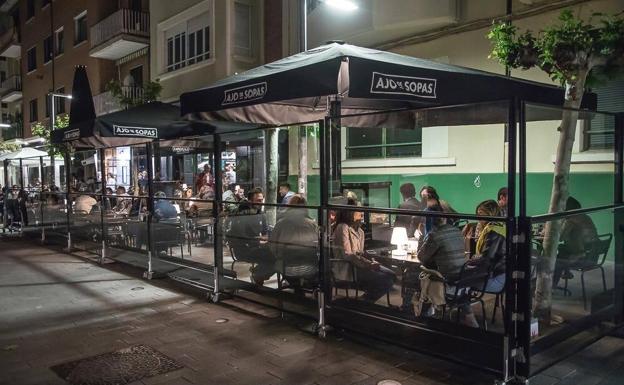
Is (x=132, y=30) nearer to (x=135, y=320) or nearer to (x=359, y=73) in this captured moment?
(x=135, y=320)

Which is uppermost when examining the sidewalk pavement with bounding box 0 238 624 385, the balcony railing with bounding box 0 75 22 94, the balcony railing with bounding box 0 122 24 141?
the balcony railing with bounding box 0 75 22 94

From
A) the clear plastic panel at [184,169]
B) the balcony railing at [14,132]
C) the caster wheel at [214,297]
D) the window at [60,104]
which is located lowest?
the caster wheel at [214,297]

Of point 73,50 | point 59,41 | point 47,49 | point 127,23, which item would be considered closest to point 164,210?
point 127,23

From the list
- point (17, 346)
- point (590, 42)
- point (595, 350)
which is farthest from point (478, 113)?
point (17, 346)

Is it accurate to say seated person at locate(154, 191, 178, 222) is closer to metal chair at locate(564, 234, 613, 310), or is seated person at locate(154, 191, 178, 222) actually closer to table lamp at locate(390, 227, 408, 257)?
table lamp at locate(390, 227, 408, 257)

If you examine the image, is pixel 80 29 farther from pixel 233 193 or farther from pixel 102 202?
pixel 233 193

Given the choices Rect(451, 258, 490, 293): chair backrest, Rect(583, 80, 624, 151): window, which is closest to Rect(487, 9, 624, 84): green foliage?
Rect(451, 258, 490, 293): chair backrest

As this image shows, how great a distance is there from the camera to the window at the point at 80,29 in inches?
997

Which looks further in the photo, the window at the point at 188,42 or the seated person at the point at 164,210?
the window at the point at 188,42

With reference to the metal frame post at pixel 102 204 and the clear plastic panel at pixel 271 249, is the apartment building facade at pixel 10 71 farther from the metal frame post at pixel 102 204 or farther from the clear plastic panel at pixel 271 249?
the clear plastic panel at pixel 271 249

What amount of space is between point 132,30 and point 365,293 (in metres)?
18.6

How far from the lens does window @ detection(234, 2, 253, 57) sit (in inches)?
621

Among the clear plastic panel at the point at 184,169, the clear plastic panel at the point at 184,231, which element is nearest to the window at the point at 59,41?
the clear plastic panel at the point at 184,169

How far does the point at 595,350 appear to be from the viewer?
Result: 5086 millimetres
